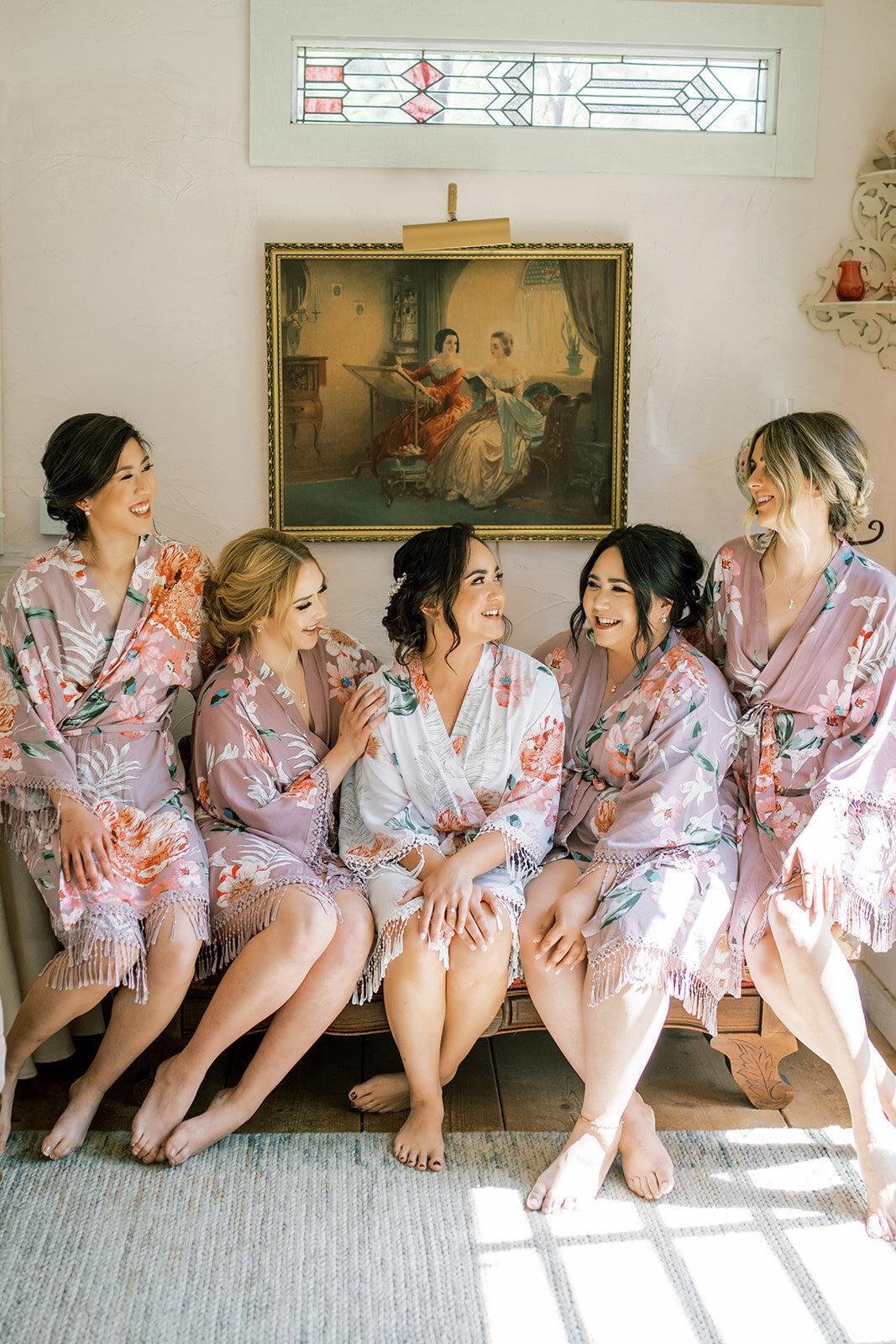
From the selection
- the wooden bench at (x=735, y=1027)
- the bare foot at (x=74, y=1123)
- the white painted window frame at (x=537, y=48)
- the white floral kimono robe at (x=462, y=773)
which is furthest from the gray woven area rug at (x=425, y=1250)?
the white painted window frame at (x=537, y=48)

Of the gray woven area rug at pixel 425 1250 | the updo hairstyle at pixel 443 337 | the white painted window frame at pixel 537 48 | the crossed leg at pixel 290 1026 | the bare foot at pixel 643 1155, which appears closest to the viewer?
the gray woven area rug at pixel 425 1250

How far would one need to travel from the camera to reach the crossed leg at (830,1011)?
75.8 inches

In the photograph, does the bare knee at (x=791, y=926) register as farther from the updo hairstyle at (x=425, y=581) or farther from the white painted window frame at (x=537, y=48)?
the white painted window frame at (x=537, y=48)

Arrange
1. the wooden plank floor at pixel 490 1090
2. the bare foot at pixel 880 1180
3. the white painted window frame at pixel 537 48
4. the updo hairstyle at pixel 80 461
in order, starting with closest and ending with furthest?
the bare foot at pixel 880 1180 < the wooden plank floor at pixel 490 1090 < the updo hairstyle at pixel 80 461 < the white painted window frame at pixel 537 48

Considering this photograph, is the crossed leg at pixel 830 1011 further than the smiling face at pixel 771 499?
No

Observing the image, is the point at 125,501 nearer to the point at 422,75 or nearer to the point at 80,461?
the point at 80,461

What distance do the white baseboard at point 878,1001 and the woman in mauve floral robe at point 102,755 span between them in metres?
1.59

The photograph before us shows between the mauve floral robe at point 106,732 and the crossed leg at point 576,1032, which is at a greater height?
the mauve floral robe at point 106,732

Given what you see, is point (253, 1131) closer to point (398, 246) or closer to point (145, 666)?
point (145, 666)

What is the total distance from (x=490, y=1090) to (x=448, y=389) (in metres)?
1.71

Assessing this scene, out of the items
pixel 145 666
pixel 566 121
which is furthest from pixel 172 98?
pixel 145 666

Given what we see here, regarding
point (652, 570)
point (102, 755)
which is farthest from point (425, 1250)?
point (652, 570)

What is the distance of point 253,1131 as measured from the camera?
84.5 inches

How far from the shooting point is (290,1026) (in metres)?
2.09
